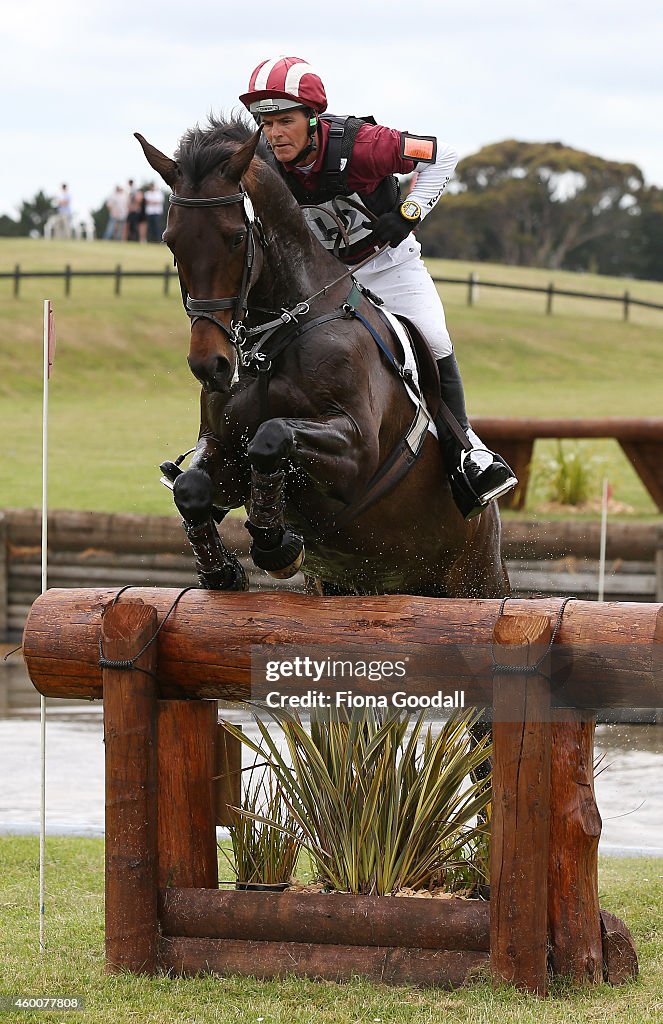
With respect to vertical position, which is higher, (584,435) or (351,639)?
(351,639)

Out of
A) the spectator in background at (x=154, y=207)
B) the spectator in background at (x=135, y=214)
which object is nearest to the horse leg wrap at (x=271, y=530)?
the spectator in background at (x=154, y=207)

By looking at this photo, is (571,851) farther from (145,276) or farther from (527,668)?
(145,276)

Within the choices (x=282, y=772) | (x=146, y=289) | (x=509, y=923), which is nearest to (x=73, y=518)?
(x=282, y=772)

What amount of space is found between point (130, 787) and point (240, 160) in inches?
75.5

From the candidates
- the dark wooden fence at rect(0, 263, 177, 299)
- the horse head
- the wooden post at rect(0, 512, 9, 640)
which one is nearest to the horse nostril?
the horse head

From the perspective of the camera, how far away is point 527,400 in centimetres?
2384

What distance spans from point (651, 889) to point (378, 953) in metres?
1.69

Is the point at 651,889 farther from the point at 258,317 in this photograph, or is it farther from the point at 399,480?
the point at 258,317

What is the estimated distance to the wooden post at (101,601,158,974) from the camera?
4.13 meters

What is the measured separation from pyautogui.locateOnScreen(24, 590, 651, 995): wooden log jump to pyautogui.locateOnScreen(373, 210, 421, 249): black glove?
1389mm

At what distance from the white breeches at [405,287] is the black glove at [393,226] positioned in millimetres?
250

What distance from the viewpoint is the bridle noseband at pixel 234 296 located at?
3.85 meters

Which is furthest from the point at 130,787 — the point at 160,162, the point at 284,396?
the point at 160,162

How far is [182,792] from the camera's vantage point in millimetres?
4332
